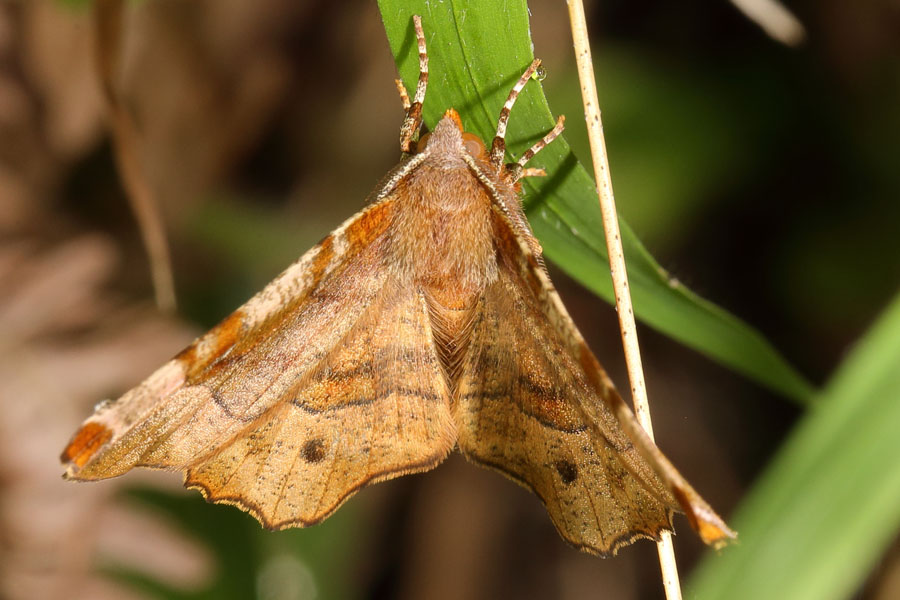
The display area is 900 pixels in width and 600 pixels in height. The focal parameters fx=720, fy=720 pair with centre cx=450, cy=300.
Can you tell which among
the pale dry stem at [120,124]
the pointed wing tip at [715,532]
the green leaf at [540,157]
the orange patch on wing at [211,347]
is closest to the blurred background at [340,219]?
the pale dry stem at [120,124]

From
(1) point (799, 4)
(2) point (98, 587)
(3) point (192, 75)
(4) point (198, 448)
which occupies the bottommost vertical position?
(2) point (98, 587)

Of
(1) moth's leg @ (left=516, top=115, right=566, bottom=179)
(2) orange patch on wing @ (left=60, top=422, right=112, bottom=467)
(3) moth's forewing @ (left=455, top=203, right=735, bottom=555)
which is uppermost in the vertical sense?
(1) moth's leg @ (left=516, top=115, right=566, bottom=179)

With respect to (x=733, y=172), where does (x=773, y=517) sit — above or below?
below

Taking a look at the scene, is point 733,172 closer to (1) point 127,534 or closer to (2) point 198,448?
(2) point 198,448

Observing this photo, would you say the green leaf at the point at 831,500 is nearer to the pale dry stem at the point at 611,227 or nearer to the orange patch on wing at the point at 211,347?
the pale dry stem at the point at 611,227

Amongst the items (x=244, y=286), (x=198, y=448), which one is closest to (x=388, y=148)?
(x=244, y=286)

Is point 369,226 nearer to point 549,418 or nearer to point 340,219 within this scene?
point 549,418

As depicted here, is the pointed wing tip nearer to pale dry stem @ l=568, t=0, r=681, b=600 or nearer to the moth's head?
pale dry stem @ l=568, t=0, r=681, b=600

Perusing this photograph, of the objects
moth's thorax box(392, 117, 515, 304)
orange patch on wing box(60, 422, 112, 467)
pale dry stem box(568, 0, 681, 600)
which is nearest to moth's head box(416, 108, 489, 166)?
moth's thorax box(392, 117, 515, 304)
